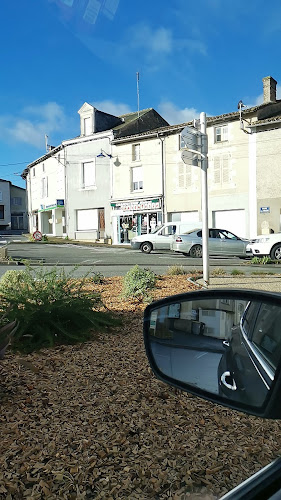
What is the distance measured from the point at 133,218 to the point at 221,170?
7955mm

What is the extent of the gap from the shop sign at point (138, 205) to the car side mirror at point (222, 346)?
27.2 meters

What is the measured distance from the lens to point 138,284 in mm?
6586

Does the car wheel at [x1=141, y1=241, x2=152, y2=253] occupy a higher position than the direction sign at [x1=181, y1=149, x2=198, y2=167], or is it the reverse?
the direction sign at [x1=181, y1=149, x2=198, y2=167]

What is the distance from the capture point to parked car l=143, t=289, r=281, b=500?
1.09 meters

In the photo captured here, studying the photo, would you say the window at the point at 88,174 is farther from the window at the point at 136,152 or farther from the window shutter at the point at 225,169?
the window shutter at the point at 225,169

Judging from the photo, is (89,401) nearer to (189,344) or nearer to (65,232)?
(189,344)

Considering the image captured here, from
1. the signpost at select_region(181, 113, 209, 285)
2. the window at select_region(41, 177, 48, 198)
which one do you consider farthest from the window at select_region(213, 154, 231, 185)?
the window at select_region(41, 177, 48, 198)

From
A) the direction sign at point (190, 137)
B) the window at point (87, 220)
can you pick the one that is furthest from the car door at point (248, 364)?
the window at point (87, 220)

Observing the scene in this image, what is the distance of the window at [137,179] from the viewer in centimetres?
3020

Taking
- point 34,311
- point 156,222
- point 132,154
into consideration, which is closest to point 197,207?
point 156,222

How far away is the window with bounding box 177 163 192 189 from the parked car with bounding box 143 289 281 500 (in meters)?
26.2

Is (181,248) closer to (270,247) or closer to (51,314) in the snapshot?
(270,247)

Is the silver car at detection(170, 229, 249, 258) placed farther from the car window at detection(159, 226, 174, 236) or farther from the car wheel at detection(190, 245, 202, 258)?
the car window at detection(159, 226, 174, 236)

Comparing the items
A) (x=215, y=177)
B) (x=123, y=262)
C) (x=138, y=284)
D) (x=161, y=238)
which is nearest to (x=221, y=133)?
(x=215, y=177)
